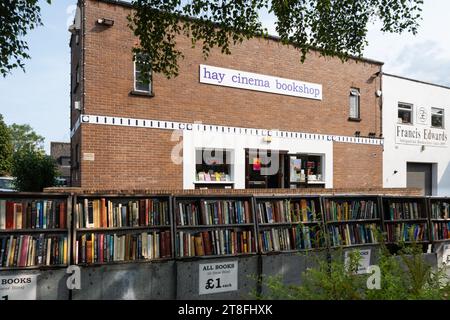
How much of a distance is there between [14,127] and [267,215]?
323ft

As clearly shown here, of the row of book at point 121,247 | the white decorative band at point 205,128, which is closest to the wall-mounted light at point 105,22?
the white decorative band at point 205,128

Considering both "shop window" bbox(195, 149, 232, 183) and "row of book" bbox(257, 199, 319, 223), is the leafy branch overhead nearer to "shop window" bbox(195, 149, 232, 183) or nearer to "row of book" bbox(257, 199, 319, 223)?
"row of book" bbox(257, 199, 319, 223)

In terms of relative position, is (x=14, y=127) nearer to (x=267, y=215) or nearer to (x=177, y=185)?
(x=177, y=185)

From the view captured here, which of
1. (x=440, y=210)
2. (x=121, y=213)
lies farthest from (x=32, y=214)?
(x=440, y=210)

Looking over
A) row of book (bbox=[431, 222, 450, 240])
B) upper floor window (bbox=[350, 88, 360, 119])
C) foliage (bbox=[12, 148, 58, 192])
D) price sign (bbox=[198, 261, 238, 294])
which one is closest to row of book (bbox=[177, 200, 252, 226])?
price sign (bbox=[198, 261, 238, 294])

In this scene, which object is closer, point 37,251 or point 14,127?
point 37,251

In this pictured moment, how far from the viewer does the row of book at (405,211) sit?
294 inches

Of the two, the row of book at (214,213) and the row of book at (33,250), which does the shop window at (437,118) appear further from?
the row of book at (33,250)

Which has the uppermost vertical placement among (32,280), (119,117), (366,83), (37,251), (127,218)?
(366,83)

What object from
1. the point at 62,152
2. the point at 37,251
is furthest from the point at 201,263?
the point at 62,152

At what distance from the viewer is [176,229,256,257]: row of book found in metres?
5.61

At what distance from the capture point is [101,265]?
5.09 meters

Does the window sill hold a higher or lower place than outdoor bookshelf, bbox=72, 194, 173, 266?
higher

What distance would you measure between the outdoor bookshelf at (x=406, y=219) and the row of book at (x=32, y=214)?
5.62 meters
